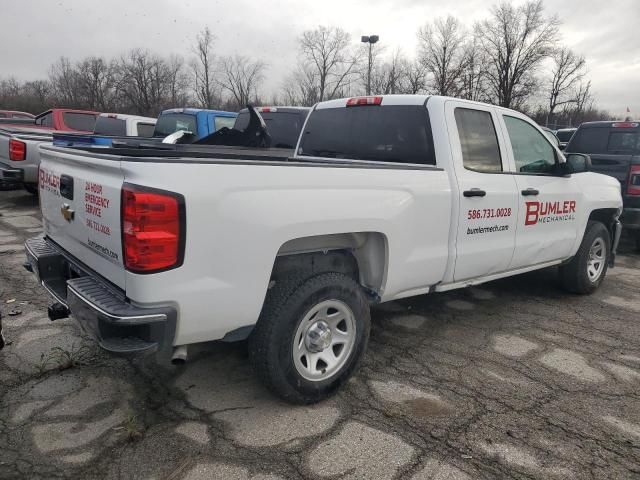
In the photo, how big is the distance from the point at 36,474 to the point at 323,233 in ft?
6.06

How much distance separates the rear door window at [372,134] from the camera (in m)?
3.76

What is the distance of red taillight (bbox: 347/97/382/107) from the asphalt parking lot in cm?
191

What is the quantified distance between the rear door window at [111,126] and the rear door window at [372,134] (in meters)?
6.62

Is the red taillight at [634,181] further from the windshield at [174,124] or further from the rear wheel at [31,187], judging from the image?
the rear wheel at [31,187]

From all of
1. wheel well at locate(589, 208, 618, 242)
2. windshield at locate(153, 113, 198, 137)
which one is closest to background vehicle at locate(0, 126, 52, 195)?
windshield at locate(153, 113, 198, 137)

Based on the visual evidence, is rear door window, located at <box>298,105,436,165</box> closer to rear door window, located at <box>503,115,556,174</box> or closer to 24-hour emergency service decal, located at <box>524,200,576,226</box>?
rear door window, located at <box>503,115,556,174</box>

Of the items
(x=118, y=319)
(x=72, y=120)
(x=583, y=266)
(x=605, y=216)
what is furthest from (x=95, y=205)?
(x=72, y=120)

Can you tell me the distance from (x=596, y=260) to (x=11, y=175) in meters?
9.02

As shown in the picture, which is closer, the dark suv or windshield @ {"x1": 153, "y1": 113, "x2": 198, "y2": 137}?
the dark suv

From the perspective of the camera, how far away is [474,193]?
12.0 feet

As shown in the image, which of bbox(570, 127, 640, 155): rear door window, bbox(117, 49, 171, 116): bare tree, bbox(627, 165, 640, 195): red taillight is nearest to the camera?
bbox(627, 165, 640, 195): red taillight

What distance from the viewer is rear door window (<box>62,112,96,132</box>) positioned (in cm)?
1217

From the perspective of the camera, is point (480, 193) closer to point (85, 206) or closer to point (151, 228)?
point (151, 228)

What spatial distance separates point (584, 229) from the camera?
5102mm
